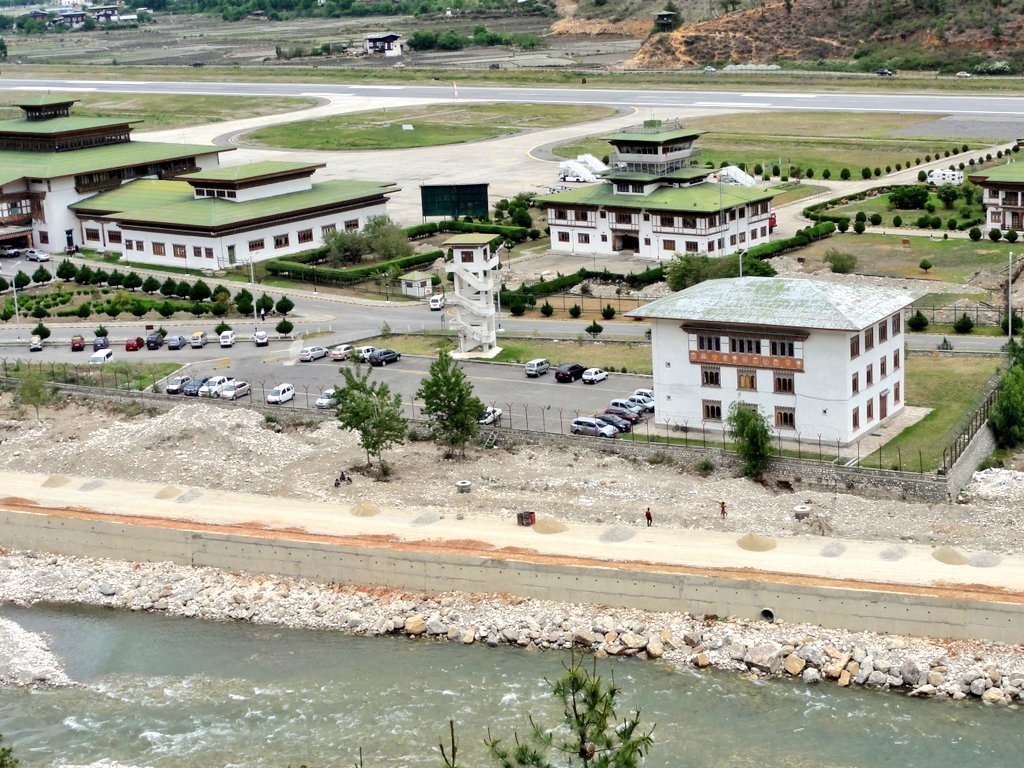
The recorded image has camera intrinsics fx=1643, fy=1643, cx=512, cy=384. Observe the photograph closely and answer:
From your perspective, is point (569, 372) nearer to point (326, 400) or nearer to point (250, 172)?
point (326, 400)

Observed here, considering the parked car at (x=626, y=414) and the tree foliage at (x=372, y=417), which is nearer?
the tree foliage at (x=372, y=417)

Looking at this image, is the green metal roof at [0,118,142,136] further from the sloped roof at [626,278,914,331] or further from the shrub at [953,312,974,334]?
the shrub at [953,312,974,334]

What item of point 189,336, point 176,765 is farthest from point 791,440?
point 189,336

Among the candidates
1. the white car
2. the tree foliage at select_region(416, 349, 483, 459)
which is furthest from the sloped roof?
the white car

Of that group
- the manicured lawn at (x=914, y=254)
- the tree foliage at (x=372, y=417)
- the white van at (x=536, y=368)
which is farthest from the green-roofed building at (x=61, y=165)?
the tree foliage at (x=372, y=417)

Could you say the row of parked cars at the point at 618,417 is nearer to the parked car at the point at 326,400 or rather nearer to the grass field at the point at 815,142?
the parked car at the point at 326,400

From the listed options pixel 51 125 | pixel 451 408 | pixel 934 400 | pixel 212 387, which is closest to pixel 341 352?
pixel 212 387
